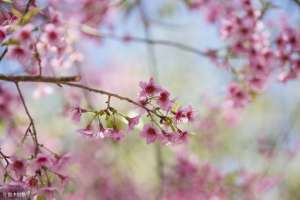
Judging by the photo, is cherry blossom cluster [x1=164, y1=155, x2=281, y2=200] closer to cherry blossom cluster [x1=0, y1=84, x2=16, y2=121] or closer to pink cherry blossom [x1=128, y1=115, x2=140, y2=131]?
cherry blossom cluster [x1=0, y1=84, x2=16, y2=121]

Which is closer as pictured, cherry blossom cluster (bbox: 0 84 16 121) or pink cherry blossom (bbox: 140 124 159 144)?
pink cherry blossom (bbox: 140 124 159 144)

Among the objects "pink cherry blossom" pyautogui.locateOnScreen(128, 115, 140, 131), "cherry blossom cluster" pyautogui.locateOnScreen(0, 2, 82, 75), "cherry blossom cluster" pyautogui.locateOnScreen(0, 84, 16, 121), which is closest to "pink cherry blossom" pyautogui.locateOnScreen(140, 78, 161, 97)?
"pink cherry blossom" pyautogui.locateOnScreen(128, 115, 140, 131)

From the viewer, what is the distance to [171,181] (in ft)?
17.3

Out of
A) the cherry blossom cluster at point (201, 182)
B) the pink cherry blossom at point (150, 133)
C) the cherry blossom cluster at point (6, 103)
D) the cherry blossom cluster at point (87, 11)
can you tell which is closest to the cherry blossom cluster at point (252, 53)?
the cherry blossom cluster at point (201, 182)

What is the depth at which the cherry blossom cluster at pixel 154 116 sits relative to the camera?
2406 mm

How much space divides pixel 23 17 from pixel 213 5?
2.94m

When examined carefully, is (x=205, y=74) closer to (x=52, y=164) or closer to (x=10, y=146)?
(x=10, y=146)

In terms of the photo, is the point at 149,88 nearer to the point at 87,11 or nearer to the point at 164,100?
the point at 164,100

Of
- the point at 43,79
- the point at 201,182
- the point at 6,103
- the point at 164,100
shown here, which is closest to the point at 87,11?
the point at 6,103

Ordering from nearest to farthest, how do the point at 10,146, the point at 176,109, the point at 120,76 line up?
the point at 176,109
the point at 10,146
the point at 120,76

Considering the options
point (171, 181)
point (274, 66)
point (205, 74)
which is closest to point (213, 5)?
point (274, 66)

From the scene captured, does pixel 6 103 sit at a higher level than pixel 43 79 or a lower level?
higher

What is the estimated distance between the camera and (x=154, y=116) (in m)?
2.54

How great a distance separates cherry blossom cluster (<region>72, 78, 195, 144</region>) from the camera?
94.7 inches
